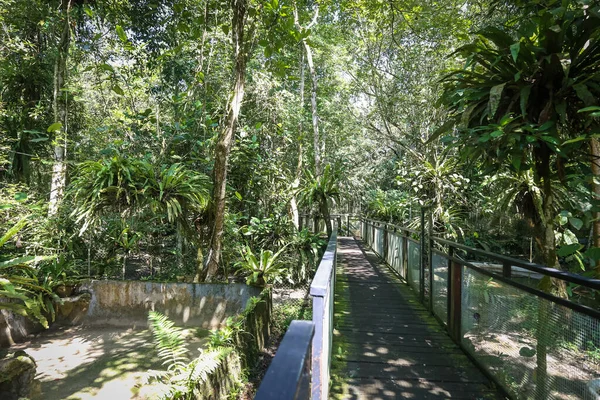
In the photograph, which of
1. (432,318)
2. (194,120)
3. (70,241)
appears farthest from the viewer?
(194,120)

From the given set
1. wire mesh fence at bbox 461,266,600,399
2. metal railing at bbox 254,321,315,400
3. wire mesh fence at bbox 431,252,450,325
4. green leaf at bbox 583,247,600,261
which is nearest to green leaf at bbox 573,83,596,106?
green leaf at bbox 583,247,600,261

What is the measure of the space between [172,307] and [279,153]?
201 inches

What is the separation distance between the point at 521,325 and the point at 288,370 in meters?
2.44

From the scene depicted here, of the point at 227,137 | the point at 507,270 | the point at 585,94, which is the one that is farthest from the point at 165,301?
the point at 585,94

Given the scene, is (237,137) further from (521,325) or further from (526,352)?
(526,352)

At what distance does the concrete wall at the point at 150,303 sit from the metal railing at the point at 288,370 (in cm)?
494

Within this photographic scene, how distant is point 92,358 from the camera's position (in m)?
4.78

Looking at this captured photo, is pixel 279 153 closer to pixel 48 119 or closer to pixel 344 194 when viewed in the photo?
pixel 48 119

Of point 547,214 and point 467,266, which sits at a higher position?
point 547,214

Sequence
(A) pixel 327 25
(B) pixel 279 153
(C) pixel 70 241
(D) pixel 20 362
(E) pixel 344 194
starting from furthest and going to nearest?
(E) pixel 344 194
(A) pixel 327 25
(B) pixel 279 153
(C) pixel 70 241
(D) pixel 20 362

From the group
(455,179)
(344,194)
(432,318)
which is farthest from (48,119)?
(344,194)

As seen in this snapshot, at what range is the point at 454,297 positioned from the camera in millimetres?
3801

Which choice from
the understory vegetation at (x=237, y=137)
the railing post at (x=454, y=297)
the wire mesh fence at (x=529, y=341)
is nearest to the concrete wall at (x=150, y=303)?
the understory vegetation at (x=237, y=137)

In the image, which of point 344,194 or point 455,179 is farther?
point 344,194
